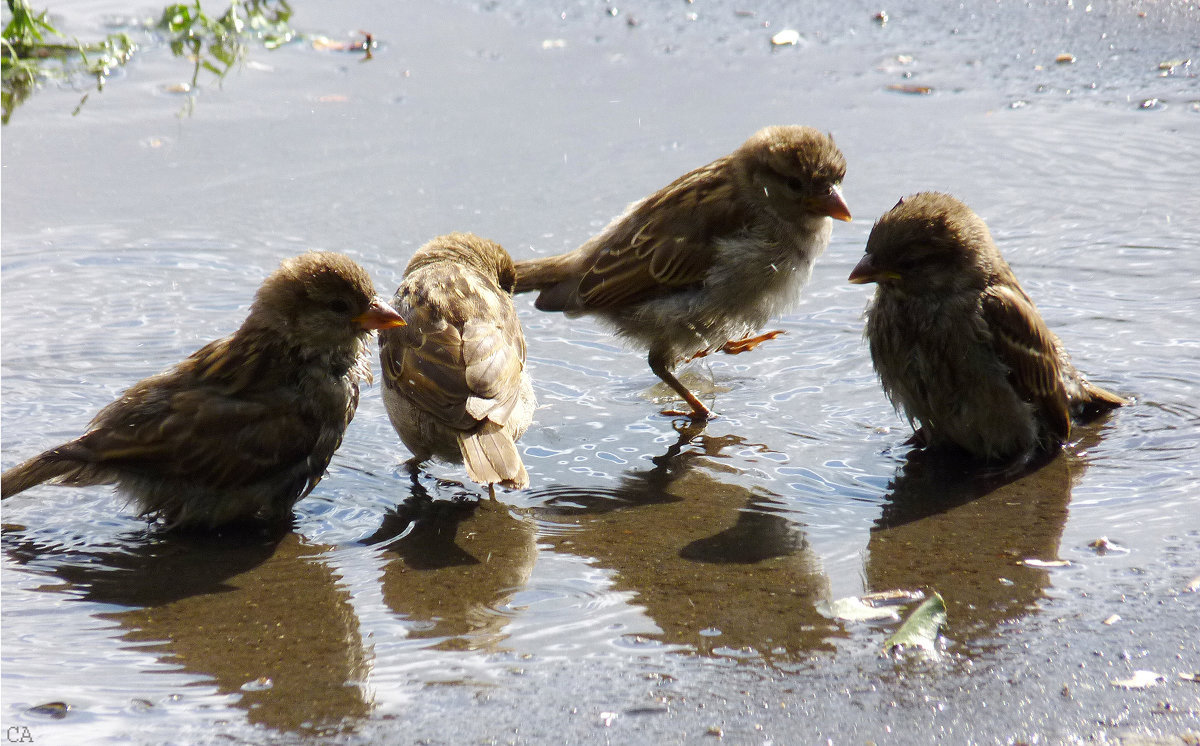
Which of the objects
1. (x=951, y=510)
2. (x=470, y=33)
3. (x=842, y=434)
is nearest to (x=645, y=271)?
(x=842, y=434)

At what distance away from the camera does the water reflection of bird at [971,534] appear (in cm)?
389

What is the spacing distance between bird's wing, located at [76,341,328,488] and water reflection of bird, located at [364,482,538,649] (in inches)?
18.8

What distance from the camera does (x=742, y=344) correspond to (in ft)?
21.2

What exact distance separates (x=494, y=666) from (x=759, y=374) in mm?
2942

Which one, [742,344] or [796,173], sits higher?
[796,173]

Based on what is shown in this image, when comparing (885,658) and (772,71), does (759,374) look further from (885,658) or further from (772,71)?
(772,71)

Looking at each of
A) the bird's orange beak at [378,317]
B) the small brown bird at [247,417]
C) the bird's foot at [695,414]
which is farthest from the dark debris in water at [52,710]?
the bird's foot at [695,414]

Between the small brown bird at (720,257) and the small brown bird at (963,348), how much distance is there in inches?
28.1

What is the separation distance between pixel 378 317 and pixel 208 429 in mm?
791

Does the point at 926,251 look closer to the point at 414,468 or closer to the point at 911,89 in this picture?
the point at 414,468

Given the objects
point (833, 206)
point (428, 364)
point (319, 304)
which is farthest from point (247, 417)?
point (833, 206)

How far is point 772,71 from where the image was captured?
9289mm

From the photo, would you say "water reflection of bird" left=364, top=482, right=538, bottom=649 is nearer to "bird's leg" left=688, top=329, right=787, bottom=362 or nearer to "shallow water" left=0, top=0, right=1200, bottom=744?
"shallow water" left=0, top=0, right=1200, bottom=744

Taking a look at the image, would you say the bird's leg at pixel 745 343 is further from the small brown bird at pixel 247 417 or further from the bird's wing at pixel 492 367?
the small brown bird at pixel 247 417
